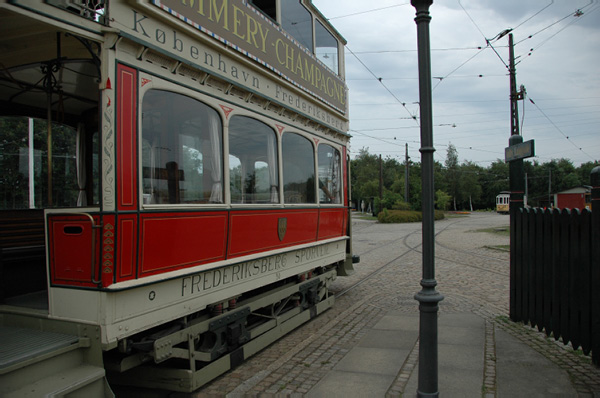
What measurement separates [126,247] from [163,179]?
0.74 m

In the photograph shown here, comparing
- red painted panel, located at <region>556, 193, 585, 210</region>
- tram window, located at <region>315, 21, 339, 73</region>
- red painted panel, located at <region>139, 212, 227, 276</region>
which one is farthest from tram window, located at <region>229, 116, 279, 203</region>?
red painted panel, located at <region>556, 193, 585, 210</region>

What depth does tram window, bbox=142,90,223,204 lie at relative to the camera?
3695 millimetres

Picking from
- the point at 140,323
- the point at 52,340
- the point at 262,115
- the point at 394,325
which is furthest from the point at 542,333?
the point at 52,340

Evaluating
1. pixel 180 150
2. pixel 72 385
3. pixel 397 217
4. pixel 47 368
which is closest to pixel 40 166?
pixel 180 150

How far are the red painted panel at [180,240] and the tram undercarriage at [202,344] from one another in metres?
0.59

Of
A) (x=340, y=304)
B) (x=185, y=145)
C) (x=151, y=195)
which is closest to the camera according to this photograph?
(x=151, y=195)

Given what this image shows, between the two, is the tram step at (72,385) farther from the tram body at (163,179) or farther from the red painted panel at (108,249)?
the red painted panel at (108,249)

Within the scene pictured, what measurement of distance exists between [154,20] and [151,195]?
4.79 ft

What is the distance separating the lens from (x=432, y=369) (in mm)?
3439

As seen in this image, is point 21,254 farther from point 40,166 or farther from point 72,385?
point 72,385

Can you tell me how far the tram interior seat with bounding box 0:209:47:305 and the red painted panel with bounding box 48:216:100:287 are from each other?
0.93 m

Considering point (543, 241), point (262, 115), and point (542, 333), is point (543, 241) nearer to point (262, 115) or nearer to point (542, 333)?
point (542, 333)

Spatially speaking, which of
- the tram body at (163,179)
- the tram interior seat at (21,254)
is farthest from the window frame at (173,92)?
→ the tram interior seat at (21,254)

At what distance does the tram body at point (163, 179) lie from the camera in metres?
3.28
